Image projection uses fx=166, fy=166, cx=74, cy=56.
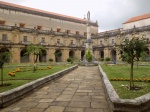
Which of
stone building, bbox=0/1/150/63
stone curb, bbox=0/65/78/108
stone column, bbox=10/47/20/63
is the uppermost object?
stone building, bbox=0/1/150/63

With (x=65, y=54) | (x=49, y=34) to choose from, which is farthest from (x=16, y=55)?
(x=65, y=54)

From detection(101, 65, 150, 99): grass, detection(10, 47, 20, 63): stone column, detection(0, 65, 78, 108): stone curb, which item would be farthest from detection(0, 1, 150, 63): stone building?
detection(0, 65, 78, 108): stone curb

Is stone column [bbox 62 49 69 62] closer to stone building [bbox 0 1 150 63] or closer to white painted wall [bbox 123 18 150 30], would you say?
stone building [bbox 0 1 150 63]

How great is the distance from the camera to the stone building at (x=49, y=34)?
37.0m

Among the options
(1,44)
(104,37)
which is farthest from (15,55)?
(104,37)

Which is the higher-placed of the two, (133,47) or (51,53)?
(51,53)

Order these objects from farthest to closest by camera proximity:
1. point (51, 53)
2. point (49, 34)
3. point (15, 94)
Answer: point (49, 34) → point (51, 53) → point (15, 94)

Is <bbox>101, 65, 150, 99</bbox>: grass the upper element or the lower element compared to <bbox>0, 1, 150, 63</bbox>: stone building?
lower

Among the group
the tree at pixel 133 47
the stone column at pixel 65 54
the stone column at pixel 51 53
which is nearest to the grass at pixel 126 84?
the tree at pixel 133 47

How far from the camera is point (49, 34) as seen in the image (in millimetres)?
43031

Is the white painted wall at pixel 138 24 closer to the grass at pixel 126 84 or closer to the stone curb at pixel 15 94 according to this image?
the grass at pixel 126 84

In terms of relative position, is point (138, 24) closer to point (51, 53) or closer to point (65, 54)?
point (65, 54)

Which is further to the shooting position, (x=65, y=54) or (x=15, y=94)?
(x=65, y=54)

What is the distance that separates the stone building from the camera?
37.0 m
